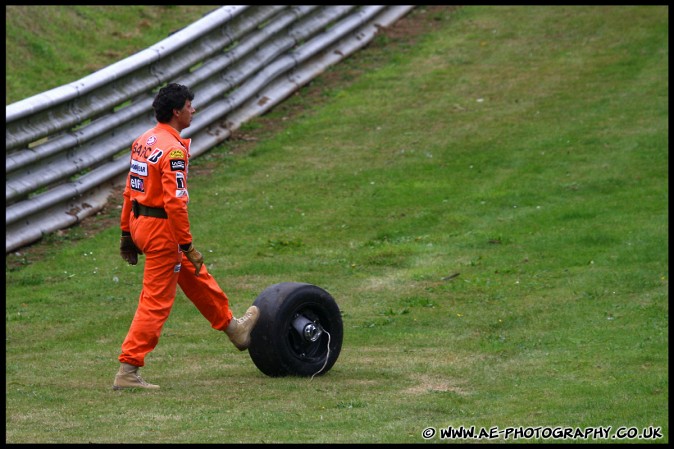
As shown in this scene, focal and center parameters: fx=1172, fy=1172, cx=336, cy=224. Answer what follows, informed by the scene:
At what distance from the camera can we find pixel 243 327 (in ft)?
26.2

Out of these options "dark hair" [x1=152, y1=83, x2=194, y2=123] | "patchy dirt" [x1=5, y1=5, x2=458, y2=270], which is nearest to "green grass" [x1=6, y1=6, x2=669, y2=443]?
"patchy dirt" [x1=5, y1=5, x2=458, y2=270]

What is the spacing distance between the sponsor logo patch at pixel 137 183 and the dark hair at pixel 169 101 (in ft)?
1.40

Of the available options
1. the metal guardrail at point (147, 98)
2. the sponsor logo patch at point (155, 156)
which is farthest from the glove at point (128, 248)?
the metal guardrail at point (147, 98)

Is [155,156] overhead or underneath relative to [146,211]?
overhead

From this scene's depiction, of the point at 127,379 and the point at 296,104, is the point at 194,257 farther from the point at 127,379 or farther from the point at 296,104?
the point at 296,104

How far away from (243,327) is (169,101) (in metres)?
1.61

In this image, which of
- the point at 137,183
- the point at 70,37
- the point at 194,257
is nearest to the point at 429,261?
the point at 194,257

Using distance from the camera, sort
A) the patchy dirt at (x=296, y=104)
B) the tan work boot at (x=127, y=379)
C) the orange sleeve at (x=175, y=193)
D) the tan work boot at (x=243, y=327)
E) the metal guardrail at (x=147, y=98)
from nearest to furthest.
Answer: the orange sleeve at (x=175, y=193), the tan work boot at (x=127, y=379), the tan work boot at (x=243, y=327), the metal guardrail at (x=147, y=98), the patchy dirt at (x=296, y=104)

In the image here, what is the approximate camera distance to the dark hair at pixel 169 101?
788 cm

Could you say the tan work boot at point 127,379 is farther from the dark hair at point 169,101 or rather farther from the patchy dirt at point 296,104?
the patchy dirt at point 296,104

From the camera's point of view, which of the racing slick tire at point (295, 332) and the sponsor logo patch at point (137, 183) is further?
the racing slick tire at point (295, 332)

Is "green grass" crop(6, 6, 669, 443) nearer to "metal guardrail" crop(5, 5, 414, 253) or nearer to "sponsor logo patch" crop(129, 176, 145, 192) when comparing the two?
"metal guardrail" crop(5, 5, 414, 253)

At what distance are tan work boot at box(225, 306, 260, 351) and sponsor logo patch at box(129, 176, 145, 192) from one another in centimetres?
110

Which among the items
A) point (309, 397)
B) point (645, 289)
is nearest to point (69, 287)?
point (309, 397)
